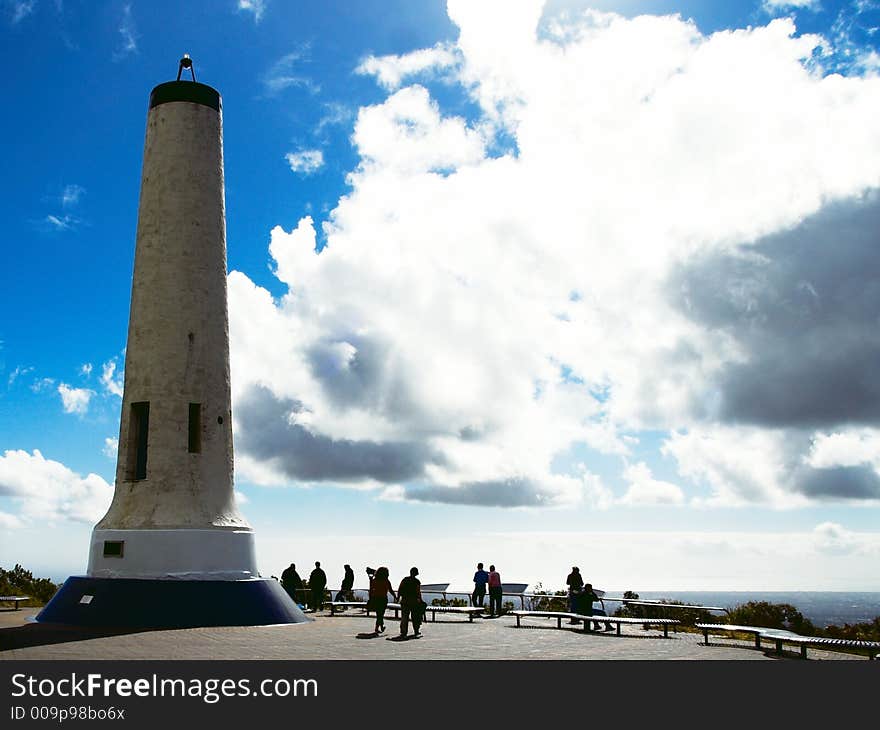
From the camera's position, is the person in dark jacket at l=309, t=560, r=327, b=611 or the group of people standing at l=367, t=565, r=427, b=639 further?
the person in dark jacket at l=309, t=560, r=327, b=611

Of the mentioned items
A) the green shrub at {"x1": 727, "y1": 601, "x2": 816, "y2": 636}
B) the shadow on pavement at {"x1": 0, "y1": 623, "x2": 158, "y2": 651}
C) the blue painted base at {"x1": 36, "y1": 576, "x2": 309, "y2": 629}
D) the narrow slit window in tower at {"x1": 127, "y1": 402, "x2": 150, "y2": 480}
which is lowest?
the green shrub at {"x1": 727, "y1": 601, "x2": 816, "y2": 636}

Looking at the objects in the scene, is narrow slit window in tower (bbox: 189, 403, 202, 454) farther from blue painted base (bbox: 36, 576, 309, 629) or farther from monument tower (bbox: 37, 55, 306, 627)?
blue painted base (bbox: 36, 576, 309, 629)

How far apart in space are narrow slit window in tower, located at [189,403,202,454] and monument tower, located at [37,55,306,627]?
2 cm

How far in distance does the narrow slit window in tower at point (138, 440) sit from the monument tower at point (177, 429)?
0.02m

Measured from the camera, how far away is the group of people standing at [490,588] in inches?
918

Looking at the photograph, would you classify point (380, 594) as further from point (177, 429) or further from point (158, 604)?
point (177, 429)

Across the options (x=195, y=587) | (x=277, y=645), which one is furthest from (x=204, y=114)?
(x=277, y=645)

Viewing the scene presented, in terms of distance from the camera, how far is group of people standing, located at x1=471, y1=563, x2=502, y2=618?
76.5 ft

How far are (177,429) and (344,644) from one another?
6.72 metres

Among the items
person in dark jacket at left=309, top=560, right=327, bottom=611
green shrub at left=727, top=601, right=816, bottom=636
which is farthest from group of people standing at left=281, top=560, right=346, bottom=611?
green shrub at left=727, top=601, right=816, bottom=636

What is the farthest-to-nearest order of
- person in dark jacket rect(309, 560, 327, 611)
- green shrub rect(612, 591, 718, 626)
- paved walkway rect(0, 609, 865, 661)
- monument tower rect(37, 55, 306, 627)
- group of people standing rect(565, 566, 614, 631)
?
1. person in dark jacket rect(309, 560, 327, 611)
2. green shrub rect(612, 591, 718, 626)
3. group of people standing rect(565, 566, 614, 631)
4. monument tower rect(37, 55, 306, 627)
5. paved walkway rect(0, 609, 865, 661)

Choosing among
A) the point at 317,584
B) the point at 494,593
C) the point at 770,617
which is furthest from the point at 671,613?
the point at 317,584

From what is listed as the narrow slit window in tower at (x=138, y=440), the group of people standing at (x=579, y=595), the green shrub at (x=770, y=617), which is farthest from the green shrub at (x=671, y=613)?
the narrow slit window in tower at (x=138, y=440)

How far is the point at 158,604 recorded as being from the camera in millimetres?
16031
